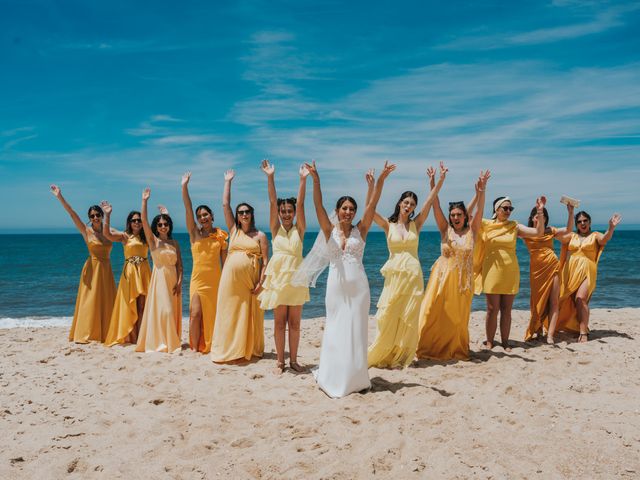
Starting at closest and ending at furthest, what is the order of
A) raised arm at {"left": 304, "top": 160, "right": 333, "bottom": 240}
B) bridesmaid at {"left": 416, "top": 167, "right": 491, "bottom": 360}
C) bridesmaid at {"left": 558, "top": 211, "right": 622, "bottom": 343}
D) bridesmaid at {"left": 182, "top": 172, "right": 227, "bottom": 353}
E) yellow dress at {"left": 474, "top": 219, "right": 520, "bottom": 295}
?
raised arm at {"left": 304, "top": 160, "right": 333, "bottom": 240}, bridesmaid at {"left": 416, "top": 167, "right": 491, "bottom": 360}, yellow dress at {"left": 474, "top": 219, "right": 520, "bottom": 295}, bridesmaid at {"left": 182, "top": 172, "right": 227, "bottom": 353}, bridesmaid at {"left": 558, "top": 211, "right": 622, "bottom": 343}

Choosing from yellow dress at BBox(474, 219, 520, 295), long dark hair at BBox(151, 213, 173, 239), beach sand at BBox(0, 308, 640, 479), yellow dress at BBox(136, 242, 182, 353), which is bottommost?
beach sand at BBox(0, 308, 640, 479)

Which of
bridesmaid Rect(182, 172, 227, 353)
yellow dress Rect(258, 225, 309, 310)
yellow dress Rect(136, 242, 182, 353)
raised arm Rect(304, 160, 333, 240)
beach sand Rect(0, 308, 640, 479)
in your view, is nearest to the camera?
beach sand Rect(0, 308, 640, 479)

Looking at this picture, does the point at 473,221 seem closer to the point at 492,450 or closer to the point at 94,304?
the point at 492,450

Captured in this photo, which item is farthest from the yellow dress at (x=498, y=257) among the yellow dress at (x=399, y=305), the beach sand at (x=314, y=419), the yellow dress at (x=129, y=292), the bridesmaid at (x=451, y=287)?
the yellow dress at (x=129, y=292)

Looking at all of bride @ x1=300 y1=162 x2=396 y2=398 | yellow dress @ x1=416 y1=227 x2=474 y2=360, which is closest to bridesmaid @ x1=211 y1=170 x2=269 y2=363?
bride @ x1=300 y1=162 x2=396 y2=398

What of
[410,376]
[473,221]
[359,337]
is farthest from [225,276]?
[473,221]

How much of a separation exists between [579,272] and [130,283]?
764 cm

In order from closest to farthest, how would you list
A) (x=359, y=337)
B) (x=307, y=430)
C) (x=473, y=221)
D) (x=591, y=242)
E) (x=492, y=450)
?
(x=492, y=450) → (x=307, y=430) → (x=359, y=337) → (x=473, y=221) → (x=591, y=242)

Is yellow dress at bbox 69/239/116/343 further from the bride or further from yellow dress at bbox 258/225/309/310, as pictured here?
the bride

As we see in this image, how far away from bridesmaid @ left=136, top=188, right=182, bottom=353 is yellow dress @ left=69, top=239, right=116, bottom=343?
1.19 m

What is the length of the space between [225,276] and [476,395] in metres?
3.72

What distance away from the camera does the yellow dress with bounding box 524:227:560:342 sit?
27.9 ft

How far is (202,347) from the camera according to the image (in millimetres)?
8078

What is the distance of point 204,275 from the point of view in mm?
7945
